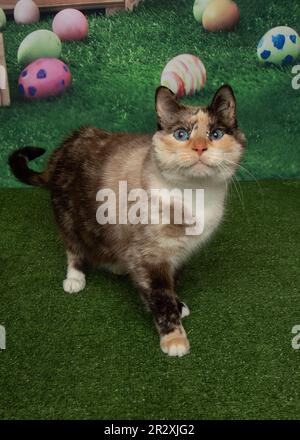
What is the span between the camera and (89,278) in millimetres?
1770

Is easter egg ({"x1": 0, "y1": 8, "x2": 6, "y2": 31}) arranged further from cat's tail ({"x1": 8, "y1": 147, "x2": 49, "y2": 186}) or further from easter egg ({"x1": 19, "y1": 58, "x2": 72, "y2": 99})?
cat's tail ({"x1": 8, "y1": 147, "x2": 49, "y2": 186})

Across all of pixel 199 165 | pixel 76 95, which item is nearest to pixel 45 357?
pixel 199 165

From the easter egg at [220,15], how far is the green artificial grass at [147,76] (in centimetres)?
4

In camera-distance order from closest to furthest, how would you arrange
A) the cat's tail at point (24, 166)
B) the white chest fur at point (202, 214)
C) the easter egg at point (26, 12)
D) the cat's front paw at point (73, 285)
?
1. the white chest fur at point (202, 214)
2. the cat's front paw at point (73, 285)
3. the cat's tail at point (24, 166)
4. the easter egg at point (26, 12)

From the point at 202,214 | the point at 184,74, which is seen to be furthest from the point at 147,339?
the point at 184,74

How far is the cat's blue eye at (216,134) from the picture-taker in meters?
1.37

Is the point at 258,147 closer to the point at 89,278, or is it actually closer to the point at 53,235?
the point at 53,235

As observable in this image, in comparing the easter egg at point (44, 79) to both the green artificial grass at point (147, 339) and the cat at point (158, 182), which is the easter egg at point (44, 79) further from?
the cat at point (158, 182)

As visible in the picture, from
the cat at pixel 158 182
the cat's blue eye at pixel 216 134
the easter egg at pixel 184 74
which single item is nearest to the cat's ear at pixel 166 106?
the cat at pixel 158 182

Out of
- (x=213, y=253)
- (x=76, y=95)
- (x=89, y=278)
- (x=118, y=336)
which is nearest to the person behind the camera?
(x=118, y=336)

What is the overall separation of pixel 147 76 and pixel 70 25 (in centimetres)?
49

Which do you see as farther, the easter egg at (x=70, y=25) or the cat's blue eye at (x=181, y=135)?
the easter egg at (x=70, y=25)

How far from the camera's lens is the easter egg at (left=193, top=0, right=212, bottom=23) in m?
2.91

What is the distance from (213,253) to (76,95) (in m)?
1.42
